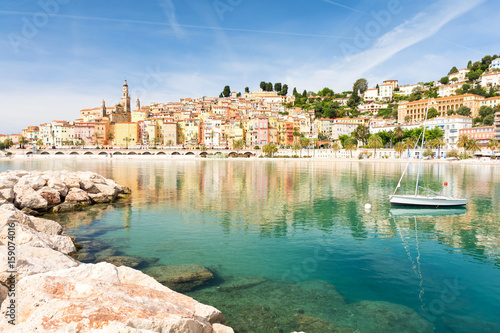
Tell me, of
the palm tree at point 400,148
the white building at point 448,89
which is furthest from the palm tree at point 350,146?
the white building at point 448,89

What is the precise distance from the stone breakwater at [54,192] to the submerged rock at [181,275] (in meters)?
11.6

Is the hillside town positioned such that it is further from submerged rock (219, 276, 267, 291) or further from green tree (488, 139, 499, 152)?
submerged rock (219, 276, 267, 291)

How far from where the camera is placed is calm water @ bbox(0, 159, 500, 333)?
29.5 ft

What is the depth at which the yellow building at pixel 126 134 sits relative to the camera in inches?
6393

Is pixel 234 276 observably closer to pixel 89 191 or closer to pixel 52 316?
pixel 52 316

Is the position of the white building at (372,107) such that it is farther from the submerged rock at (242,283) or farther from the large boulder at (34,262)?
the large boulder at (34,262)

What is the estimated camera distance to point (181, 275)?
11.0 meters

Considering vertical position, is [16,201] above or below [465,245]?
above

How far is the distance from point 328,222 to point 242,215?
5.41 metres

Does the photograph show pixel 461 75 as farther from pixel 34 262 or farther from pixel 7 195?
pixel 34 262

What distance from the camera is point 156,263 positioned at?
40.3 ft

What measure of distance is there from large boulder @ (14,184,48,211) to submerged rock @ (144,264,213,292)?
13.4 metres

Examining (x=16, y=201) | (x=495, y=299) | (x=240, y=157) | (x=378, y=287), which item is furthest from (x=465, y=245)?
(x=240, y=157)

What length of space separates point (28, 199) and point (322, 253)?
18.1 meters
